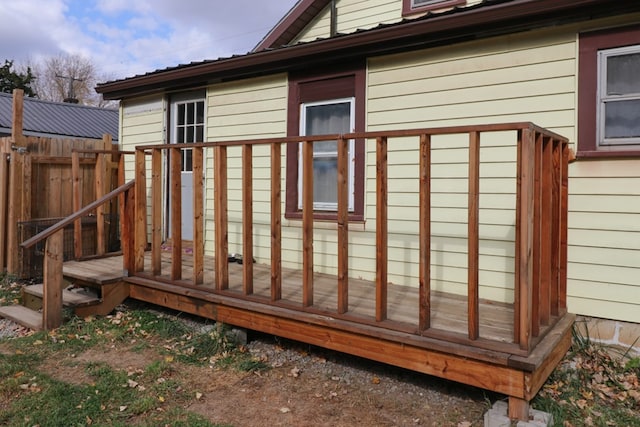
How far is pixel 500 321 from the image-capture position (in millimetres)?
3514

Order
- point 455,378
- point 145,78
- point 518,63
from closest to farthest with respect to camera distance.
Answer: point 455,378
point 518,63
point 145,78

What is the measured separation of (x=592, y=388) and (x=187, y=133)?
225 inches

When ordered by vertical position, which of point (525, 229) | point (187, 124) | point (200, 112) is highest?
point (200, 112)

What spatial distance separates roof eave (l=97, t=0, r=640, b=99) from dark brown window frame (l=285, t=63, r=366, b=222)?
168mm

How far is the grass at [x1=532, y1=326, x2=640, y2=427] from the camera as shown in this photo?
122 inches

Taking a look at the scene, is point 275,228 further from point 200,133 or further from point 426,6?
point 426,6

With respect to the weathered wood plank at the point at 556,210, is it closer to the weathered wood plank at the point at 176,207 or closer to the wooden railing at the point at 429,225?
the wooden railing at the point at 429,225

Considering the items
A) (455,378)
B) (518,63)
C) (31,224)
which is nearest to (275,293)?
(455,378)

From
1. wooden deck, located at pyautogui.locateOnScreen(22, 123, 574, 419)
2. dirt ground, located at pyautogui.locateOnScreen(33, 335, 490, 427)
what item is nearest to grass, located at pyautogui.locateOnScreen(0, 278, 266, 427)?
dirt ground, located at pyautogui.locateOnScreen(33, 335, 490, 427)

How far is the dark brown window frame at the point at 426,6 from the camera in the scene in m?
5.88

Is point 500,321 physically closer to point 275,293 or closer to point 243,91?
point 275,293

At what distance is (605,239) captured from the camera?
3834 mm

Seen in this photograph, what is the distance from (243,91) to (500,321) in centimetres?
420

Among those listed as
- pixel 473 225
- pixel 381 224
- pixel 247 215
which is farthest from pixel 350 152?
pixel 473 225
